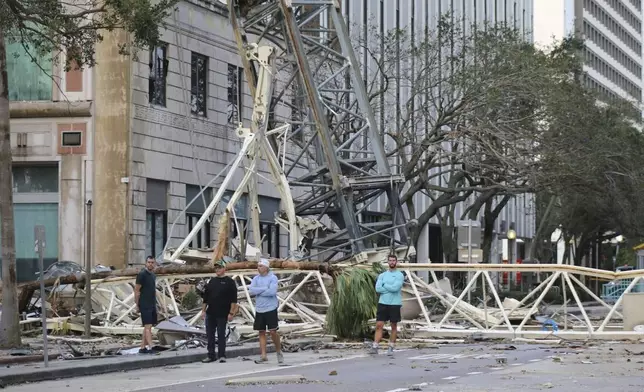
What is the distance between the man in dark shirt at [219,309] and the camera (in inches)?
918

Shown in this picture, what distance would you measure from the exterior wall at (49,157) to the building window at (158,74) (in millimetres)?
2312

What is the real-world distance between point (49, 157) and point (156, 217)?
3903 millimetres

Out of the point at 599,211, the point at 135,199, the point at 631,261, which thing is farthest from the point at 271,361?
the point at 631,261

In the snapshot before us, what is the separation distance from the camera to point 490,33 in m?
48.7

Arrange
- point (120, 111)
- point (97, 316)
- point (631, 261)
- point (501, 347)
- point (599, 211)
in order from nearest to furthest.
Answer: point (501, 347)
point (97, 316)
point (120, 111)
point (599, 211)
point (631, 261)

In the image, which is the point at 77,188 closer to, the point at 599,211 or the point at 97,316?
the point at 97,316

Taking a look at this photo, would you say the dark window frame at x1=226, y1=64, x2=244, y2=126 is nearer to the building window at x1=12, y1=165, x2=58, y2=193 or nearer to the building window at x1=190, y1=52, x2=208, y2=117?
the building window at x1=190, y1=52, x2=208, y2=117

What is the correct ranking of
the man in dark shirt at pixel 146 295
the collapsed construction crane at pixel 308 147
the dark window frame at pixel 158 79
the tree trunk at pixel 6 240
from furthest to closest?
the dark window frame at pixel 158 79, the collapsed construction crane at pixel 308 147, the man in dark shirt at pixel 146 295, the tree trunk at pixel 6 240

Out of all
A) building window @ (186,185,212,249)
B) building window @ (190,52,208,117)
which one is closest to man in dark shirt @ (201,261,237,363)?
building window @ (186,185,212,249)

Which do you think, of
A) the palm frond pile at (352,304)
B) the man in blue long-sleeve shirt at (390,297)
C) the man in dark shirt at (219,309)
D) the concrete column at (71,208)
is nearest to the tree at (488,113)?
the concrete column at (71,208)

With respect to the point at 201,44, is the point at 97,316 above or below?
below

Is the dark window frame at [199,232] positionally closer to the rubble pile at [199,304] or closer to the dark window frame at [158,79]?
the dark window frame at [158,79]

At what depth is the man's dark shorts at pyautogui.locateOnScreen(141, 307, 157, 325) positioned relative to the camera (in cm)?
2492

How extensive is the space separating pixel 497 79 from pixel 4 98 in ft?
75.4
